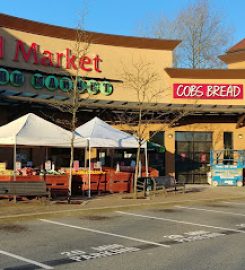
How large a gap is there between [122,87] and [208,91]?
4.78 m

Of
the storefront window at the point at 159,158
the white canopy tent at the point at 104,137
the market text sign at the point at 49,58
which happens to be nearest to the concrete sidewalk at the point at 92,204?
the white canopy tent at the point at 104,137

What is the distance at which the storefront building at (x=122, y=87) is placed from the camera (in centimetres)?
2084

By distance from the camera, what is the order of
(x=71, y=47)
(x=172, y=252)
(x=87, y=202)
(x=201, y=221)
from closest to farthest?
(x=172, y=252) < (x=201, y=221) < (x=87, y=202) < (x=71, y=47)

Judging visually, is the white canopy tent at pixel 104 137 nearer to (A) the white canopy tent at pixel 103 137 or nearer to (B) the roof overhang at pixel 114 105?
(A) the white canopy tent at pixel 103 137

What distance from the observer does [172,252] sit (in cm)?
834

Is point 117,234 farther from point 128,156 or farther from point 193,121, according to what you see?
point 193,121

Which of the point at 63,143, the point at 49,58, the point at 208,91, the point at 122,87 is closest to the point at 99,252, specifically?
the point at 63,143

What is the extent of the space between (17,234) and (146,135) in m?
15.4

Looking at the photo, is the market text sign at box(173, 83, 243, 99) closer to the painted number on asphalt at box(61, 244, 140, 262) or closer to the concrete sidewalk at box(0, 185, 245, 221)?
the concrete sidewalk at box(0, 185, 245, 221)

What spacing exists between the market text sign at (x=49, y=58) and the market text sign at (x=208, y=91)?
4.61 meters

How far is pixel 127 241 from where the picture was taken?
939 centimetres

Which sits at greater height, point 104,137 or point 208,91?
point 208,91

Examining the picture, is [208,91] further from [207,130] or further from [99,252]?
[99,252]

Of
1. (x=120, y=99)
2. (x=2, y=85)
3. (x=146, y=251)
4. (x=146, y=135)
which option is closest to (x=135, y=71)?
(x=120, y=99)
